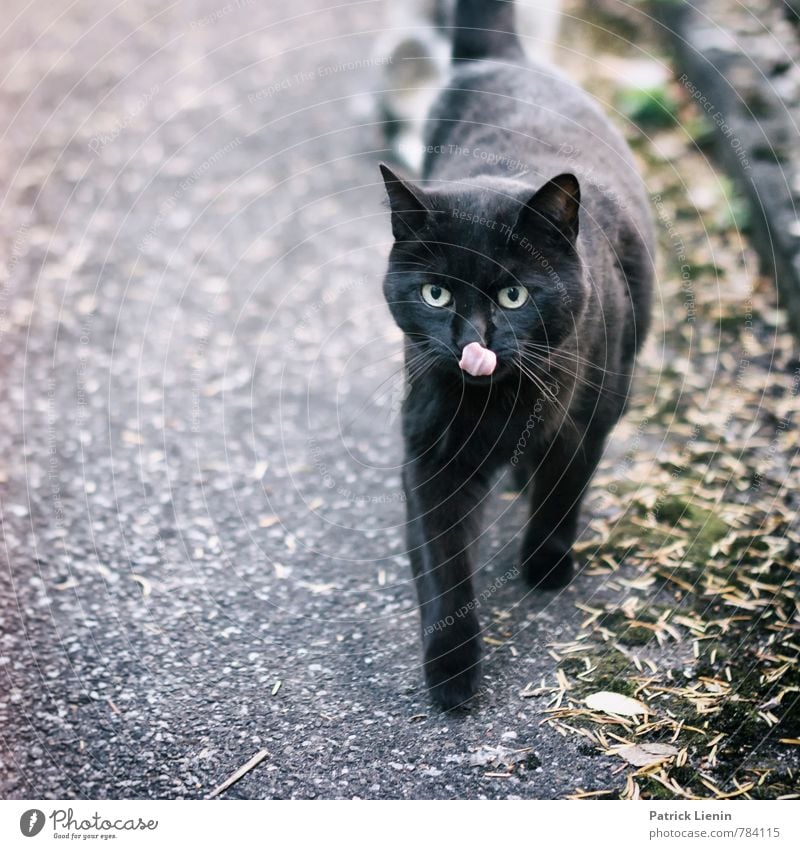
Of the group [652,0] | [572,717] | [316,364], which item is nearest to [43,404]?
[316,364]

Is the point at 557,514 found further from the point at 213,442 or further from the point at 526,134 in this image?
the point at 213,442

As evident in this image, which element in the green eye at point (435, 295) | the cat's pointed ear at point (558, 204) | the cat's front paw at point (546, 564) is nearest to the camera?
the cat's pointed ear at point (558, 204)

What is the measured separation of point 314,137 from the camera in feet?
13.0

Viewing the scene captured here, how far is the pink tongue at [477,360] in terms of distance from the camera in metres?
1.74

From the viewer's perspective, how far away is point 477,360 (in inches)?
68.5

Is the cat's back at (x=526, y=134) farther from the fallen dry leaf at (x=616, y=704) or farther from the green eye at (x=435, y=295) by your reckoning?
the fallen dry leaf at (x=616, y=704)

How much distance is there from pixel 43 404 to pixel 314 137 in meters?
1.70

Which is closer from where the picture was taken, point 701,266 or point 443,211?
point 443,211

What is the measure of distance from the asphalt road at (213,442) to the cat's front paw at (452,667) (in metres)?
0.04

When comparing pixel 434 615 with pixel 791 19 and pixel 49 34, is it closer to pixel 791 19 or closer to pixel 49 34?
pixel 791 19

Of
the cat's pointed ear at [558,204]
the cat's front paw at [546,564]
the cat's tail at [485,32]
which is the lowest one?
the cat's front paw at [546,564]

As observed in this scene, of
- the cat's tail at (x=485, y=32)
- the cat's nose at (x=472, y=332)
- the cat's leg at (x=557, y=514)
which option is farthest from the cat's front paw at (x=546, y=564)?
the cat's tail at (x=485, y=32)
